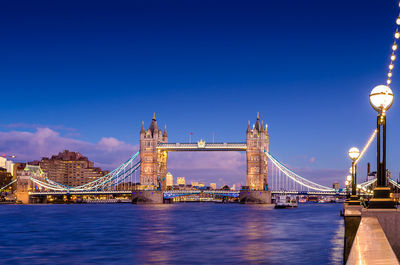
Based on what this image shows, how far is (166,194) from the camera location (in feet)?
430

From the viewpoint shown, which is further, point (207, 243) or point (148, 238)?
point (148, 238)

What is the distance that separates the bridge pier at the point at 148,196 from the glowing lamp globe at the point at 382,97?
386ft

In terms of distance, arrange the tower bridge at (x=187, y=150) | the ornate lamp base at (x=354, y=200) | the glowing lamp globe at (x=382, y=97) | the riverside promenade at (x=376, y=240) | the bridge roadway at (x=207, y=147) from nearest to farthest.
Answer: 1. the riverside promenade at (x=376, y=240)
2. the glowing lamp globe at (x=382, y=97)
3. the ornate lamp base at (x=354, y=200)
4. the bridge roadway at (x=207, y=147)
5. the tower bridge at (x=187, y=150)

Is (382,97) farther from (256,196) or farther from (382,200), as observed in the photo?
(256,196)

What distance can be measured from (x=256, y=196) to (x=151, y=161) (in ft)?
99.1

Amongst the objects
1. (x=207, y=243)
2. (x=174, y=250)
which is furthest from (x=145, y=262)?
(x=207, y=243)

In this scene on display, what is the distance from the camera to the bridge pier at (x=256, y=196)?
413 feet

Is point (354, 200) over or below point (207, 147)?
below

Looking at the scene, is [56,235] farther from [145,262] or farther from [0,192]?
[0,192]

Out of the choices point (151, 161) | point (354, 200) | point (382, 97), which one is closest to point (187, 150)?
point (151, 161)

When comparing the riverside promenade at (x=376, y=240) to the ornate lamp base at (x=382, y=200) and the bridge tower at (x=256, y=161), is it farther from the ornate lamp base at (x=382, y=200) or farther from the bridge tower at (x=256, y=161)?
the bridge tower at (x=256, y=161)

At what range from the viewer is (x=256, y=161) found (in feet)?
441

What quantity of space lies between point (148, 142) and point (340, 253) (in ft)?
382

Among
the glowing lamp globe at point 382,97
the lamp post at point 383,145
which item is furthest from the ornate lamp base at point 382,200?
the glowing lamp globe at point 382,97
